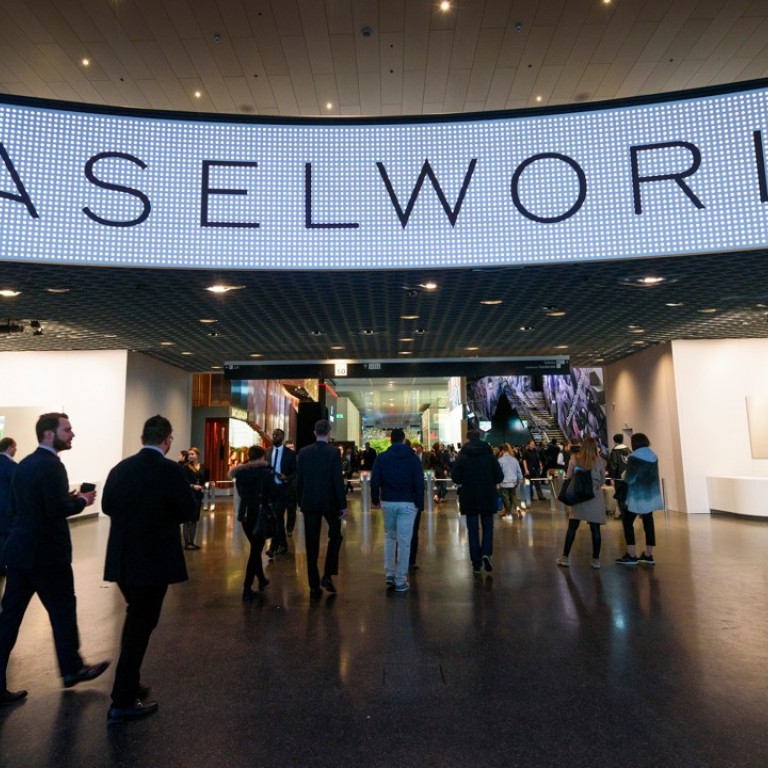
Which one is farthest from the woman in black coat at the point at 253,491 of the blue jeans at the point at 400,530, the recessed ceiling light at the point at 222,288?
the recessed ceiling light at the point at 222,288

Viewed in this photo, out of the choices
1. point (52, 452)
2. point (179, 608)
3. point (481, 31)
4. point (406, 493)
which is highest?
point (481, 31)

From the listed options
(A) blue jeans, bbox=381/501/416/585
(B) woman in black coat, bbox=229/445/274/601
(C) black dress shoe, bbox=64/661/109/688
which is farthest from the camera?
(B) woman in black coat, bbox=229/445/274/601

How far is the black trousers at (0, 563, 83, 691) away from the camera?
3.24 meters

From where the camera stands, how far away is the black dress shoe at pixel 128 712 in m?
2.90

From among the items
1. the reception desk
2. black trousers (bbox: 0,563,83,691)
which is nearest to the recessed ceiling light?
black trousers (bbox: 0,563,83,691)

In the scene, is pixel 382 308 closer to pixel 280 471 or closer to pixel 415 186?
pixel 415 186

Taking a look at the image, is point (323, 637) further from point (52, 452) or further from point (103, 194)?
point (103, 194)

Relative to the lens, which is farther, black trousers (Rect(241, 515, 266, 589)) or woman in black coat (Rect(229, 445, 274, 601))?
woman in black coat (Rect(229, 445, 274, 601))

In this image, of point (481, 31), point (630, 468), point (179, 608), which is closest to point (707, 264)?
point (630, 468)

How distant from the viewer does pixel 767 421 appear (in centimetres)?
1276

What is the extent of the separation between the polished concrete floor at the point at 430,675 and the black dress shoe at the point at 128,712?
0.04 meters

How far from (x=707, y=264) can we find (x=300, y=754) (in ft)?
22.9

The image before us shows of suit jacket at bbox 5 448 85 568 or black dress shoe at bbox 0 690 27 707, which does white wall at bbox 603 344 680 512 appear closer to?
suit jacket at bbox 5 448 85 568

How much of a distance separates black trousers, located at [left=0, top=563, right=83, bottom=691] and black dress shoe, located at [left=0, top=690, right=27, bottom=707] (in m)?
0.05
